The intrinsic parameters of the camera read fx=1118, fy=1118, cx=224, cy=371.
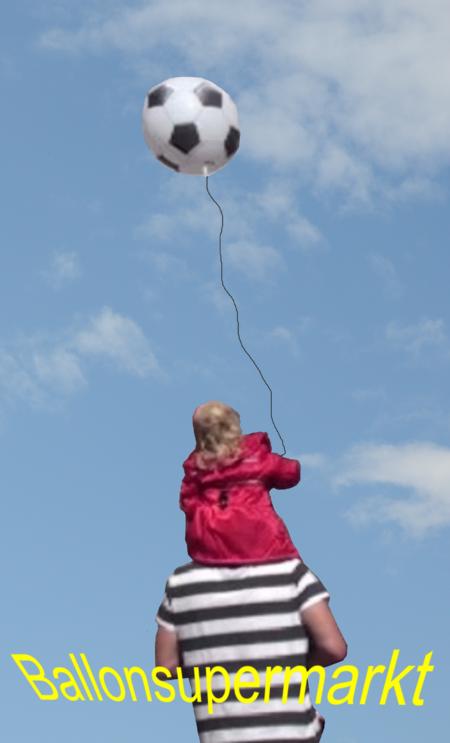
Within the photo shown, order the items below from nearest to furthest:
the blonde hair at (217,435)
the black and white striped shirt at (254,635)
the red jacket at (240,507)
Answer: the black and white striped shirt at (254,635), the red jacket at (240,507), the blonde hair at (217,435)

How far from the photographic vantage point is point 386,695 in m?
7.62

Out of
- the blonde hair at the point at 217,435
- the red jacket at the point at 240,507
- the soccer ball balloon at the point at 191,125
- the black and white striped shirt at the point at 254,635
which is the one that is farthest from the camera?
the soccer ball balloon at the point at 191,125

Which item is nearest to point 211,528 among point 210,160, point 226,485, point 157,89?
point 226,485

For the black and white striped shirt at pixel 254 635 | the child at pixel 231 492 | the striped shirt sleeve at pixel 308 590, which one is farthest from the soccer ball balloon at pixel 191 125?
the striped shirt sleeve at pixel 308 590

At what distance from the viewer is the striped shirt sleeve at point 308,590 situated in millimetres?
6973

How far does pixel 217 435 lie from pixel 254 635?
50.5 inches

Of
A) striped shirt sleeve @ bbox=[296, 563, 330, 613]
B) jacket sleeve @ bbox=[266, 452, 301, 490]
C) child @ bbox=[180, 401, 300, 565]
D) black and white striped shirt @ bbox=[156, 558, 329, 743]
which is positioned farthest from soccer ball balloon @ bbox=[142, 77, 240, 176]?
striped shirt sleeve @ bbox=[296, 563, 330, 613]

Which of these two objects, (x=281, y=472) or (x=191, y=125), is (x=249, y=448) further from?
(x=191, y=125)

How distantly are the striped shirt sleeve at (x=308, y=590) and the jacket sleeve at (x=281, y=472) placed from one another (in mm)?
578

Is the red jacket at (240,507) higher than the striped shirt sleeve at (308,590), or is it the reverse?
the red jacket at (240,507)

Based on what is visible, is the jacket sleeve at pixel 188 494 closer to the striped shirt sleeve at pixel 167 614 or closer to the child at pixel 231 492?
the child at pixel 231 492

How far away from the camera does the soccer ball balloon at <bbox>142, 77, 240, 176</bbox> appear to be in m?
9.58

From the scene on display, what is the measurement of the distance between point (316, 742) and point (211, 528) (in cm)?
148

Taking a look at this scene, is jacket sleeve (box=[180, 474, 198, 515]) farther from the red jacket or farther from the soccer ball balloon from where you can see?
the soccer ball balloon
